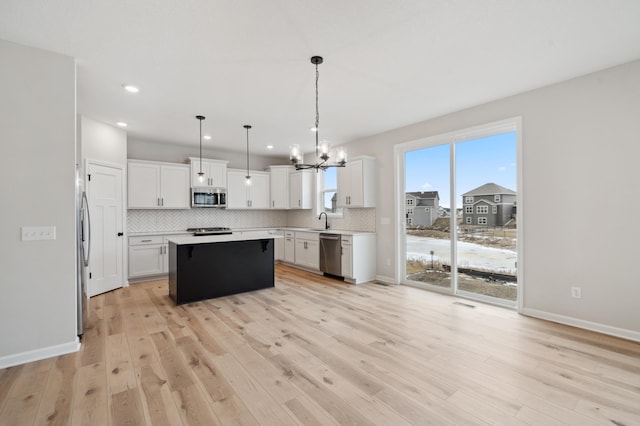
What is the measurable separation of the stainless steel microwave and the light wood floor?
2921mm

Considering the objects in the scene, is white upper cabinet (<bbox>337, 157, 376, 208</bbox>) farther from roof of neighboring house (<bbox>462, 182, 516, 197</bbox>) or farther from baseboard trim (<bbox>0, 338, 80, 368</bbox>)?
baseboard trim (<bbox>0, 338, 80, 368</bbox>)

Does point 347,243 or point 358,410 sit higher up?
point 347,243

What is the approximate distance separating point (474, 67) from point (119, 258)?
19.6 feet

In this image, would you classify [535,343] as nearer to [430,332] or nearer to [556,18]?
[430,332]

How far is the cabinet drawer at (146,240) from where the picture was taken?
17.7 feet

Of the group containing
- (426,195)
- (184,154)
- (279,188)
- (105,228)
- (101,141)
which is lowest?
(105,228)

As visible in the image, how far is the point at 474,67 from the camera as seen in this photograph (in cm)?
303

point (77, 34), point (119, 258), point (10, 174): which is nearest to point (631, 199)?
point (77, 34)

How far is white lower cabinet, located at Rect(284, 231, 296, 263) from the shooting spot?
679cm

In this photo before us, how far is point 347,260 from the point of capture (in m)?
5.36

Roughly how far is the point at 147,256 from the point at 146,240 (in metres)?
0.31

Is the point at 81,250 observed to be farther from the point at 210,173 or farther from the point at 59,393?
the point at 210,173

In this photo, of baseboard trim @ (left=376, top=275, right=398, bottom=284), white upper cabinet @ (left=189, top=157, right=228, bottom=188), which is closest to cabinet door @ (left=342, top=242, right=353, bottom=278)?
baseboard trim @ (left=376, top=275, right=398, bottom=284)

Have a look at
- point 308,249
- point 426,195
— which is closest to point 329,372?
point 426,195
